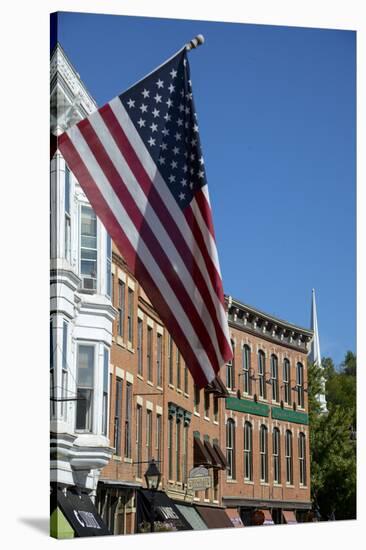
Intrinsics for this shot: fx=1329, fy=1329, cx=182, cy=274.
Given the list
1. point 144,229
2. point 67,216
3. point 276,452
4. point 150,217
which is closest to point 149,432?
point 276,452

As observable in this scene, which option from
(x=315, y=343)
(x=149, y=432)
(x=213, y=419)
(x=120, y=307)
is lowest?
(x=149, y=432)

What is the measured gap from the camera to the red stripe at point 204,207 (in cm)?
1877

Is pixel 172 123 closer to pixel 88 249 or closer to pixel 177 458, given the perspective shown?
pixel 88 249

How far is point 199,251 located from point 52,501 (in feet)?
13.2

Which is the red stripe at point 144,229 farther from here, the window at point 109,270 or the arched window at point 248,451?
the arched window at point 248,451

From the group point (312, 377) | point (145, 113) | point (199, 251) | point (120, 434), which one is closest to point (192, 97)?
point (145, 113)

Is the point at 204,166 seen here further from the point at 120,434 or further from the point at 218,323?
the point at 120,434

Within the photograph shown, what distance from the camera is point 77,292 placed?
18828 mm

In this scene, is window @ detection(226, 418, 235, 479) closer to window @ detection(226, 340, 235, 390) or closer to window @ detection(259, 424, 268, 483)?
window @ detection(259, 424, 268, 483)

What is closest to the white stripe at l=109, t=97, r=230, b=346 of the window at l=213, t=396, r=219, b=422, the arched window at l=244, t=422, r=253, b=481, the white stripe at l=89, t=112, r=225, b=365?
the white stripe at l=89, t=112, r=225, b=365

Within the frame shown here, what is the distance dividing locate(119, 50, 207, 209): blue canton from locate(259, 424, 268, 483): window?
205 inches

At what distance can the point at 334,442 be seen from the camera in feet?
74.2

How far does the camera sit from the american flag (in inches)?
726

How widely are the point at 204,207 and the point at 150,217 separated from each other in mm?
811
